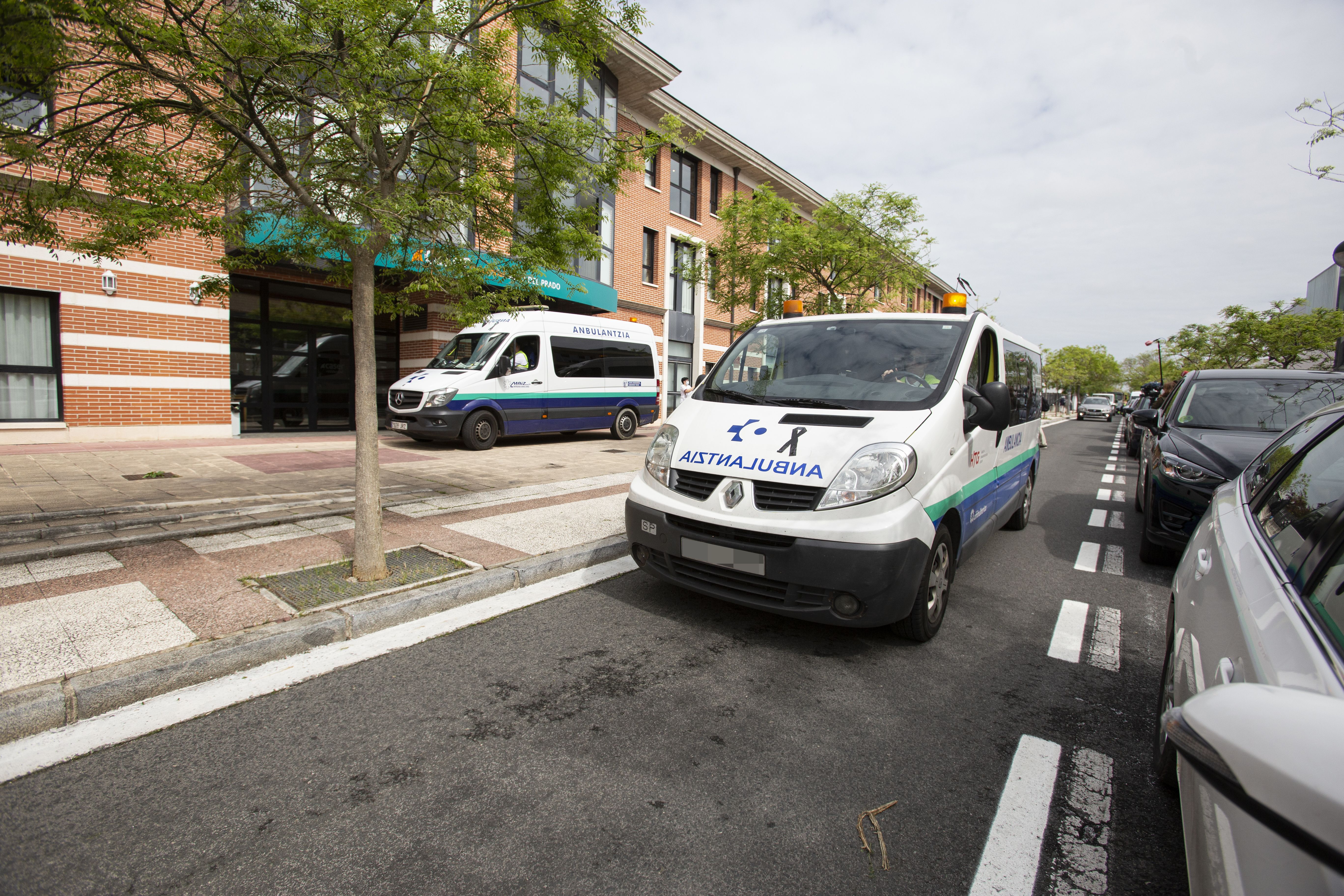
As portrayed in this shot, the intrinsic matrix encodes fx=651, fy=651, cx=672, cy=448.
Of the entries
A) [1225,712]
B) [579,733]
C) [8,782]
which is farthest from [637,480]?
[1225,712]

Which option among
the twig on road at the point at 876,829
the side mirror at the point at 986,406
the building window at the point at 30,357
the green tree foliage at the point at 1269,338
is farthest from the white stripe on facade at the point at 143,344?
the green tree foliage at the point at 1269,338

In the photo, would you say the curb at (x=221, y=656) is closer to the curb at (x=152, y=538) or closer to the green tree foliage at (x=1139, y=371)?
the curb at (x=152, y=538)

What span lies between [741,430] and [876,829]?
212cm

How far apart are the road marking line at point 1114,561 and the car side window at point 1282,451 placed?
2899 millimetres

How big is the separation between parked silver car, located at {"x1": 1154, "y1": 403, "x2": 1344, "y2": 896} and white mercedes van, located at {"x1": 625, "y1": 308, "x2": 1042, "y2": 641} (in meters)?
1.14

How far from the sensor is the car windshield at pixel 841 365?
390 cm

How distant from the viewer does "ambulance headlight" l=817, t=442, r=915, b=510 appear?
3.27m

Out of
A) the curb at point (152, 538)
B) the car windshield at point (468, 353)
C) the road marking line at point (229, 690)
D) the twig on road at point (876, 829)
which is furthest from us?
the car windshield at point (468, 353)

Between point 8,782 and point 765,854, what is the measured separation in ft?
8.71

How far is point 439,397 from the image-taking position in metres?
11.6

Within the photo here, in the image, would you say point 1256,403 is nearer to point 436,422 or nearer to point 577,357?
point 577,357

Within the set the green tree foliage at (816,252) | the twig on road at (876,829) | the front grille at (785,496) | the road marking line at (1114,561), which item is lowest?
the twig on road at (876,829)

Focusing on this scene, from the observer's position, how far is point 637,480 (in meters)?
4.10

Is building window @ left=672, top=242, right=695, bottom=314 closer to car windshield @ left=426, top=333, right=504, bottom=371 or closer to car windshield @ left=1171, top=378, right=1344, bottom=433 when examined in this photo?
car windshield @ left=426, top=333, right=504, bottom=371
